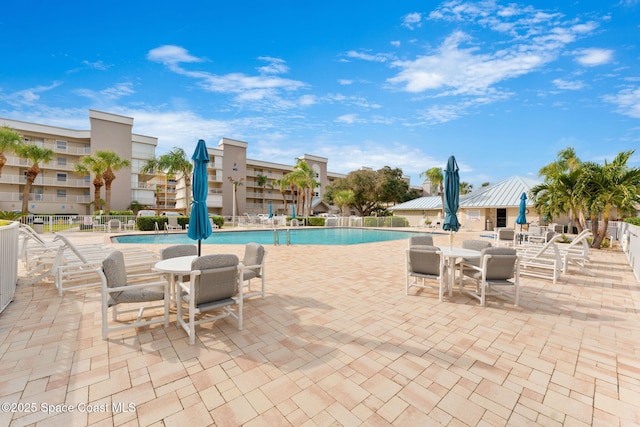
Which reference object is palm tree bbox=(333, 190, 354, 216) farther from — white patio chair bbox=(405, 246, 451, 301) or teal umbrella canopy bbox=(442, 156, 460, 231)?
white patio chair bbox=(405, 246, 451, 301)

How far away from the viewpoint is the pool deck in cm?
202

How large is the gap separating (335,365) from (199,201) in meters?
3.57

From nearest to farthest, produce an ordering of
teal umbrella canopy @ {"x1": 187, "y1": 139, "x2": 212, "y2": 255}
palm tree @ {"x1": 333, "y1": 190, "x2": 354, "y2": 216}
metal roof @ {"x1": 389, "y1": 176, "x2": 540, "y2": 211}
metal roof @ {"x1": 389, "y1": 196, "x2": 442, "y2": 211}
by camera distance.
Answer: teal umbrella canopy @ {"x1": 187, "y1": 139, "x2": 212, "y2": 255} < metal roof @ {"x1": 389, "y1": 176, "x2": 540, "y2": 211} < metal roof @ {"x1": 389, "y1": 196, "x2": 442, "y2": 211} < palm tree @ {"x1": 333, "y1": 190, "x2": 354, "y2": 216}

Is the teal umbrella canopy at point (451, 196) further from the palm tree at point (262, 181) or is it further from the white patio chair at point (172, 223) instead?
the palm tree at point (262, 181)

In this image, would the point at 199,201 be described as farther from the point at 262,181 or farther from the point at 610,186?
the point at 262,181

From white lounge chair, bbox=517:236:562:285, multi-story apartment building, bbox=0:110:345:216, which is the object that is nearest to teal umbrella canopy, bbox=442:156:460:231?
white lounge chair, bbox=517:236:562:285

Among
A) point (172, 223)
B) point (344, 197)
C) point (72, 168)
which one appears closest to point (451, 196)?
point (172, 223)

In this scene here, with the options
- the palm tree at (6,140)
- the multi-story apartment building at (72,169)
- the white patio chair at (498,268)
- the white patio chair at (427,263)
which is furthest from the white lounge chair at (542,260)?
the palm tree at (6,140)

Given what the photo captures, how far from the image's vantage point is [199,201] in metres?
4.80

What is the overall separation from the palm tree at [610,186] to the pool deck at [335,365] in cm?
831

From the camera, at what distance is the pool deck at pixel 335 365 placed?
2016 mm

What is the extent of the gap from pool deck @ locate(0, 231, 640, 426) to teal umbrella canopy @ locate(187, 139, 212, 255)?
5.30 feet

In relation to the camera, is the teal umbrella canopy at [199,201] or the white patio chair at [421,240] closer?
the teal umbrella canopy at [199,201]

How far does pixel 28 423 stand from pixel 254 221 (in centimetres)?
2678
